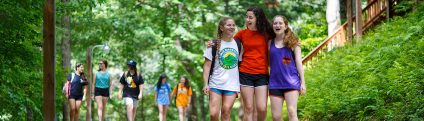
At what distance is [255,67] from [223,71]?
0.43 meters

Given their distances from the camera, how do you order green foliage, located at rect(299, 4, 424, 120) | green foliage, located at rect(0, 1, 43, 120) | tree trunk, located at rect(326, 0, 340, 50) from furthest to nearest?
tree trunk, located at rect(326, 0, 340, 50) → green foliage, located at rect(0, 1, 43, 120) → green foliage, located at rect(299, 4, 424, 120)

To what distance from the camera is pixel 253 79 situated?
10.7 m

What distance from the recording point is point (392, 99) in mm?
12797

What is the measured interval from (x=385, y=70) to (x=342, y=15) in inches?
731

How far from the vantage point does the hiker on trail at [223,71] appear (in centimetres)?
1066

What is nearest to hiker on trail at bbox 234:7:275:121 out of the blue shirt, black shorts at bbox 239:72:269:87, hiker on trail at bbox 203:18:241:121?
black shorts at bbox 239:72:269:87

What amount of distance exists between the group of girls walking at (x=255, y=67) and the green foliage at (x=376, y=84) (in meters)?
1.90

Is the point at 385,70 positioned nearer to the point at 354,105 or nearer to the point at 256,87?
the point at 354,105

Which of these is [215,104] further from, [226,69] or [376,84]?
[376,84]

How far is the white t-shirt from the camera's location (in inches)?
420

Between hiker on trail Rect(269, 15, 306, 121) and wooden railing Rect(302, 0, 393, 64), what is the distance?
16454mm

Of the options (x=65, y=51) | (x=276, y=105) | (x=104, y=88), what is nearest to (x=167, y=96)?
(x=104, y=88)

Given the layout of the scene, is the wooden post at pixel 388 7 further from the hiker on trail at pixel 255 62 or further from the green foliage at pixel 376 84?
the hiker on trail at pixel 255 62

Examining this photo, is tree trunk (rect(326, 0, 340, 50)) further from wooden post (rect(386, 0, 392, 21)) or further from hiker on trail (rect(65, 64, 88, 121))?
hiker on trail (rect(65, 64, 88, 121))
